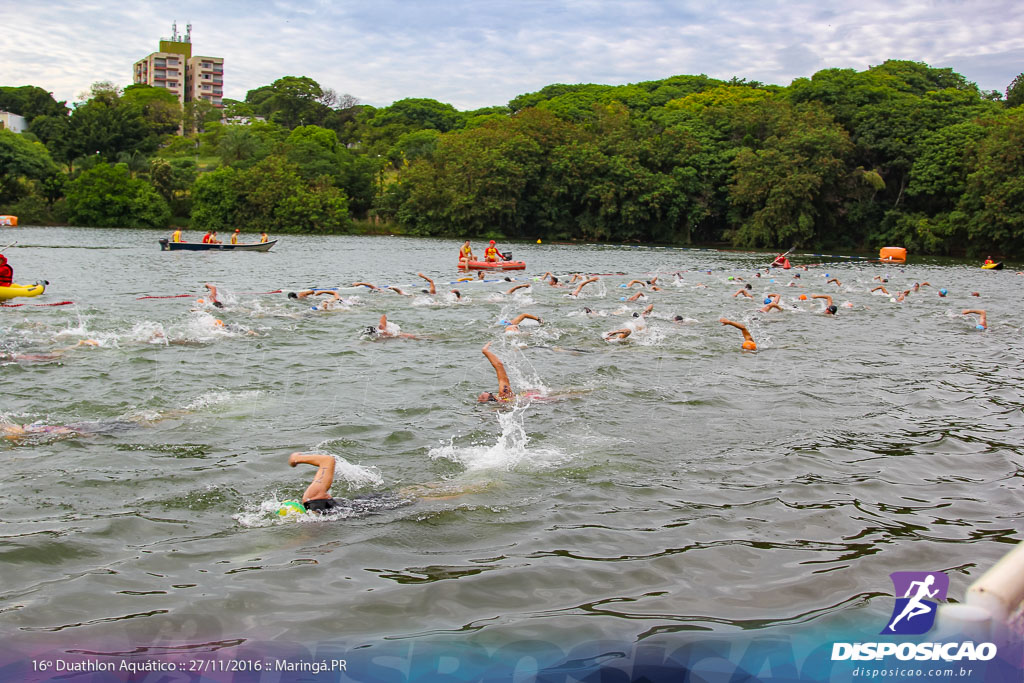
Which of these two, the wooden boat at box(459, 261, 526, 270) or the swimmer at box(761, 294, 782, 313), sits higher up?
the wooden boat at box(459, 261, 526, 270)

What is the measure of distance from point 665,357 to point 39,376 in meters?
9.04

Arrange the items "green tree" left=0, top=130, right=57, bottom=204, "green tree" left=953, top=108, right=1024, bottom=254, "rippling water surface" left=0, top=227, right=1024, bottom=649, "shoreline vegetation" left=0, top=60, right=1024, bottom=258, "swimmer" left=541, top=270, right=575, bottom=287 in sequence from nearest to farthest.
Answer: "rippling water surface" left=0, top=227, right=1024, bottom=649, "swimmer" left=541, top=270, right=575, bottom=287, "green tree" left=953, top=108, right=1024, bottom=254, "shoreline vegetation" left=0, top=60, right=1024, bottom=258, "green tree" left=0, top=130, right=57, bottom=204

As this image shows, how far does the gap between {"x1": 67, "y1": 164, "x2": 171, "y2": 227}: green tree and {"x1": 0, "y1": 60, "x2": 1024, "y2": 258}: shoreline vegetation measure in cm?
12

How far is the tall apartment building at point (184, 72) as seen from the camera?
128250 millimetres

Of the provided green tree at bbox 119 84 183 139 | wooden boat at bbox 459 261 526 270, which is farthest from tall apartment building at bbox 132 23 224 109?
wooden boat at bbox 459 261 526 270

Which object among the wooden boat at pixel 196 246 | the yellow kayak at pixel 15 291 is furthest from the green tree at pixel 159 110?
the yellow kayak at pixel 15 291

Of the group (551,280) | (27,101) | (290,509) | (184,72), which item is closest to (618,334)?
(290,509)

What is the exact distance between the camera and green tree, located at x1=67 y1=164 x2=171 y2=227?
186ft

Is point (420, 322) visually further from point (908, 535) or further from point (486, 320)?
point (908, 535)

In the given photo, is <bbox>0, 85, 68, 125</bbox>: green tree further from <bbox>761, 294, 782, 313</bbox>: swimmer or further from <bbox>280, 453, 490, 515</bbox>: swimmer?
<bbox>280, 453, 490, 515</bbox>: swimmer

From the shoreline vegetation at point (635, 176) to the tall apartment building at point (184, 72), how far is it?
Result: 6447 centimetres

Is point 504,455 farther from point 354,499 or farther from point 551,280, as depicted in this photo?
point 551,280

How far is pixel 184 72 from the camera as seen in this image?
425 feet

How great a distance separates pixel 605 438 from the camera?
7.84m
